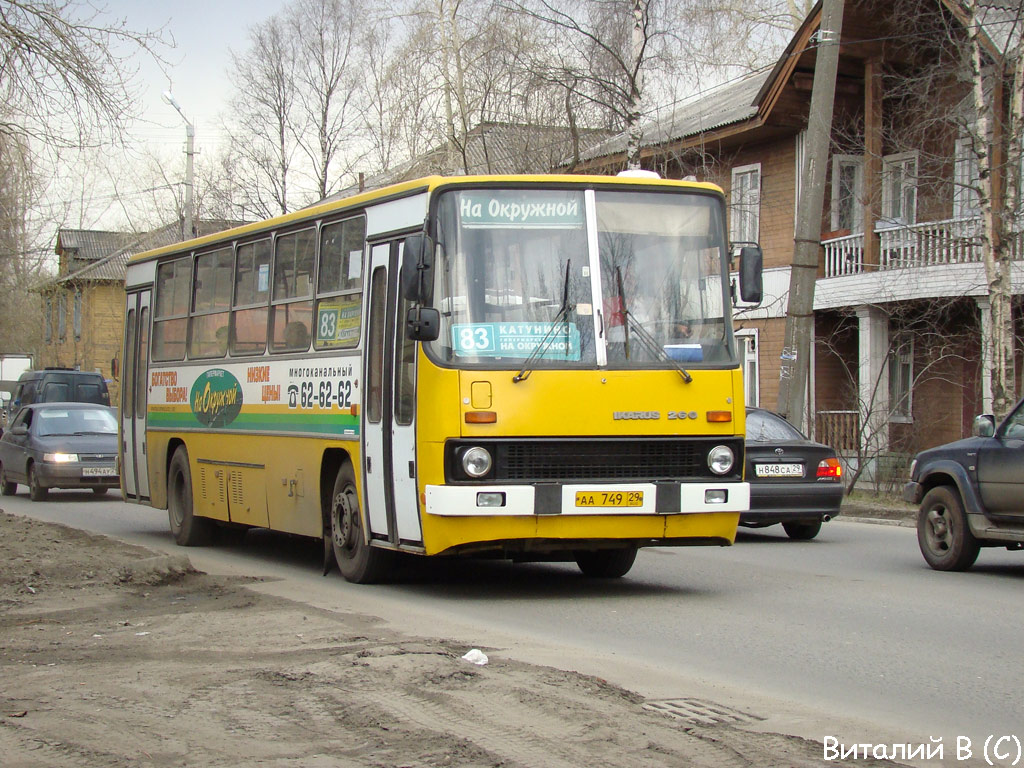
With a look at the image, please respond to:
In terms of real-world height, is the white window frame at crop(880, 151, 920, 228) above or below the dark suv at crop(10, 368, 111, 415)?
above

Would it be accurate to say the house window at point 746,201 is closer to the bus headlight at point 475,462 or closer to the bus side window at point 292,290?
the bus side window at point 292,290

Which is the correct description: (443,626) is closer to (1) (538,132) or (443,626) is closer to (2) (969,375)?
(2) (969,375)

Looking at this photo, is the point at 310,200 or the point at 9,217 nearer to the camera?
the point at 9,217

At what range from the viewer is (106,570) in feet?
38.4

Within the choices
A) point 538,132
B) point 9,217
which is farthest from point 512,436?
point 9,217

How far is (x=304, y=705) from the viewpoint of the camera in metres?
6.40

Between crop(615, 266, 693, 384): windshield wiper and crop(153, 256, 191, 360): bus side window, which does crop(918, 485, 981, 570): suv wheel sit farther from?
crop(153, 256, 191, 360): bus side window

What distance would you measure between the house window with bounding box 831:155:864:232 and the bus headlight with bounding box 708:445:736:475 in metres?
19.2

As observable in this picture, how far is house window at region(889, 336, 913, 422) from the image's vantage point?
27.6m

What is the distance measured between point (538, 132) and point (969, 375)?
33.7 feet

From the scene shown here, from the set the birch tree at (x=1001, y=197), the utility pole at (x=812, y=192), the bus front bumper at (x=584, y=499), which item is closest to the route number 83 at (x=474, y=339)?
Answer: the bus front bumper at (x=584, y=499)

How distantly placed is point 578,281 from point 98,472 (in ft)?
51.8

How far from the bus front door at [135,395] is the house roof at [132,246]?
2276 cm

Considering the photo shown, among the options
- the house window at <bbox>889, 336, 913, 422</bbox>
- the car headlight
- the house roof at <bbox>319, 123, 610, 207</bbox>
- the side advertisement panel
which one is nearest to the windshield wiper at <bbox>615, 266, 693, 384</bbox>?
the side advertisement panel
